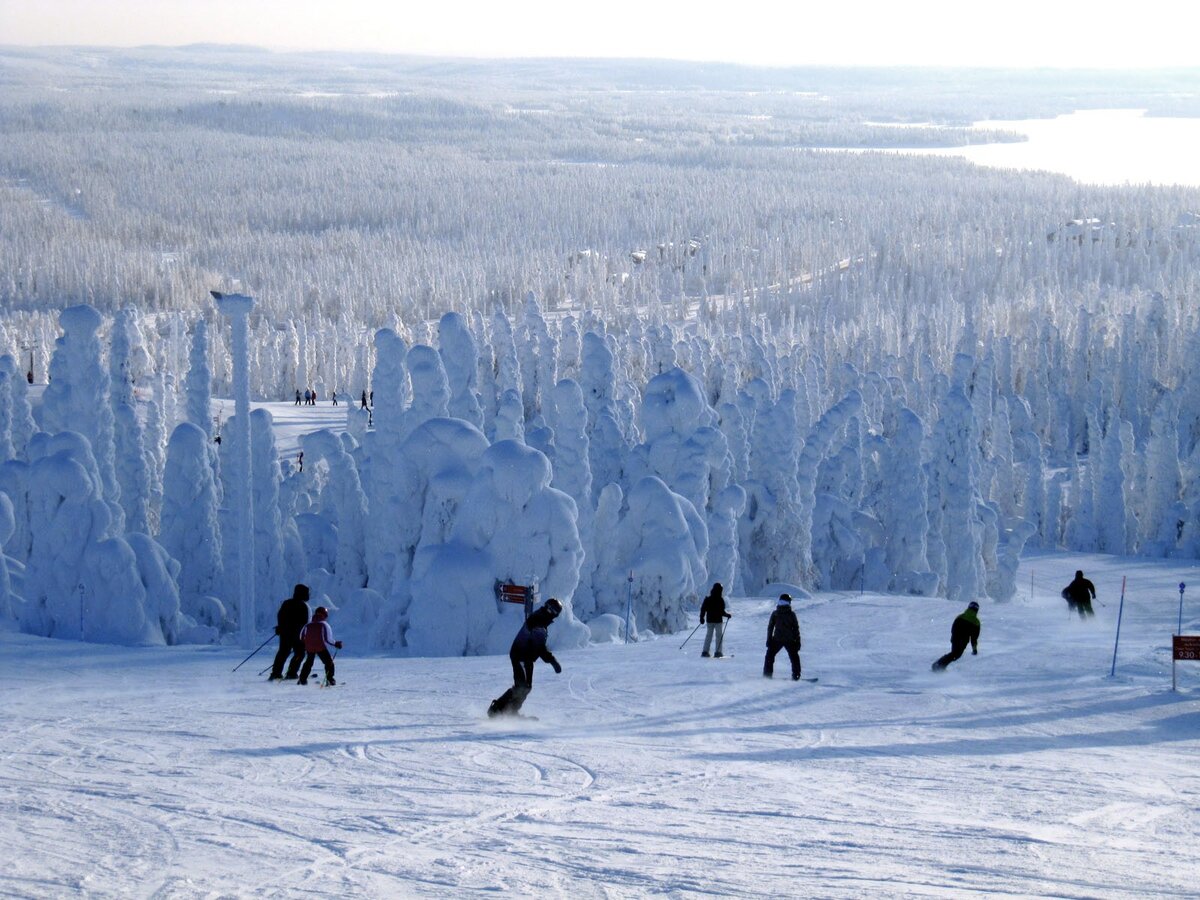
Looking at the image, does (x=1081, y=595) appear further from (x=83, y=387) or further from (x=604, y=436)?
(x=83, y=387)

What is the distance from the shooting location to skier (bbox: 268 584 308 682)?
15.7 m

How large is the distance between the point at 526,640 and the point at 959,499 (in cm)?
2933

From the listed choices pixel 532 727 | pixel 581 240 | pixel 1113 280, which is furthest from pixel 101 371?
pixel 581 240

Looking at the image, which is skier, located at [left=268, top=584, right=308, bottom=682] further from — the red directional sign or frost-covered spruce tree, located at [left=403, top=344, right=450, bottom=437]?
frost-covered spruce tree, located at [left=403, top=344, right=450, bottom=437]

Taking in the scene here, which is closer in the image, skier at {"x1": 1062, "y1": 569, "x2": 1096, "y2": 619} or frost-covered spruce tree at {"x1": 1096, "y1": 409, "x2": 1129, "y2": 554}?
skier at {"x1": 1062, "y1": 569, "x2": 1096, "y2": 619}

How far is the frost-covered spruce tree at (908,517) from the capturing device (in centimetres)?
3922

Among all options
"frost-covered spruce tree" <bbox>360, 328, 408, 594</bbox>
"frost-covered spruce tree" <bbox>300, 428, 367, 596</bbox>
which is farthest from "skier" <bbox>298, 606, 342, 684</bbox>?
"frost-covered spruce tree" <bbox>300, 428, 367, 596</bbox>

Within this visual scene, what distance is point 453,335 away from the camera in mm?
38906

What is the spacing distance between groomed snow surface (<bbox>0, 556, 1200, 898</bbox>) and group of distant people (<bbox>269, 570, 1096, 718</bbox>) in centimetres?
26

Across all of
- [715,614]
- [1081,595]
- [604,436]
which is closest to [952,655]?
[715,614]

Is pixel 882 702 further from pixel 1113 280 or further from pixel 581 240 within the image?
pixel 581 240

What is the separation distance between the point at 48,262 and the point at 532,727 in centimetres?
15606

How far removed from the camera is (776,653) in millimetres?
16859

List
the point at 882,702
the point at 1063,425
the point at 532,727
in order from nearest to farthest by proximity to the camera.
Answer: the point at 532,727 < the point at 882,702 < the point at 1063,425
